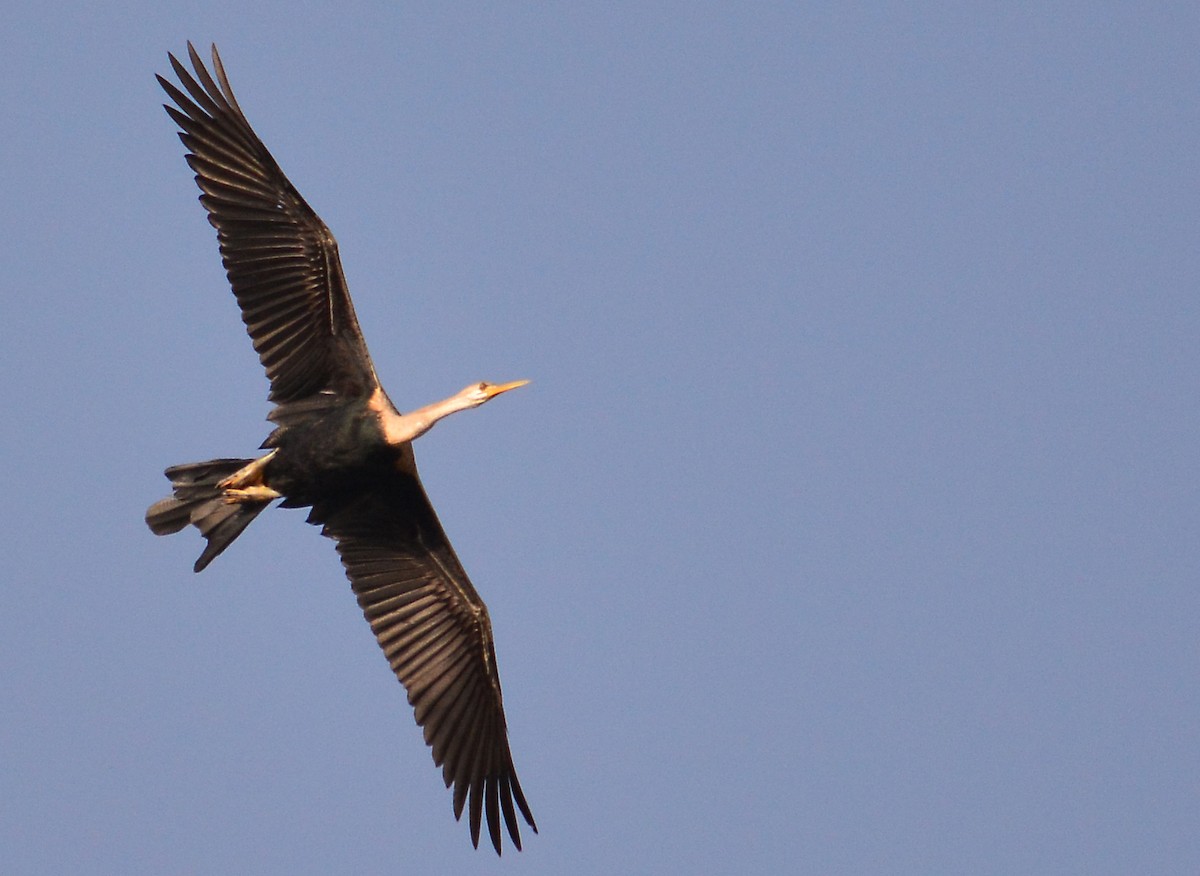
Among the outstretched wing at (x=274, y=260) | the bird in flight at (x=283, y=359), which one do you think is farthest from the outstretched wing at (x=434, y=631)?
the outstretched wing at (x=274, y=260)

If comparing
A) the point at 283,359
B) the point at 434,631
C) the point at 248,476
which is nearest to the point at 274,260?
the point at 283,359

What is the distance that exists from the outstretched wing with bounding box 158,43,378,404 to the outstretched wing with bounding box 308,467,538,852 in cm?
136

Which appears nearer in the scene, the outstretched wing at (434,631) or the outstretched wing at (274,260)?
the outstretched wing at (274,260)

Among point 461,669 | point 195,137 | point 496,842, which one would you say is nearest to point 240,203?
point 195,137

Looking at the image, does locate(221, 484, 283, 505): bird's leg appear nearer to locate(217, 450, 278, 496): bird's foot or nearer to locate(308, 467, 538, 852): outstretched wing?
locate(217, 450, 278, 496): bird's foot

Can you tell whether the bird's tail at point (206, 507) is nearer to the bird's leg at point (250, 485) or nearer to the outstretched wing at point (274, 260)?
the bird's leg at point (250, 485)

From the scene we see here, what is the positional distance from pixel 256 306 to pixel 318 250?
2.59ft

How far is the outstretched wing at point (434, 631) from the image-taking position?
19.0 metres

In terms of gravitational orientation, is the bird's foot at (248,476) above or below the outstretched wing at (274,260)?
below

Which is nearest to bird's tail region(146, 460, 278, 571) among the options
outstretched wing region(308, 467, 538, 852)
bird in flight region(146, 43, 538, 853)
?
bird in flight region(146, 43, 538, 853)

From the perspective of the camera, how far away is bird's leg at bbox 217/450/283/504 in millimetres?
18109

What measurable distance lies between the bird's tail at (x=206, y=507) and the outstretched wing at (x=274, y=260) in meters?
0.97

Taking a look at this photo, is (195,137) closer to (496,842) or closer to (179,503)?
(179,503)

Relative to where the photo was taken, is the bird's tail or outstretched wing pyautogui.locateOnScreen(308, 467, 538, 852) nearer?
the bird's tail
